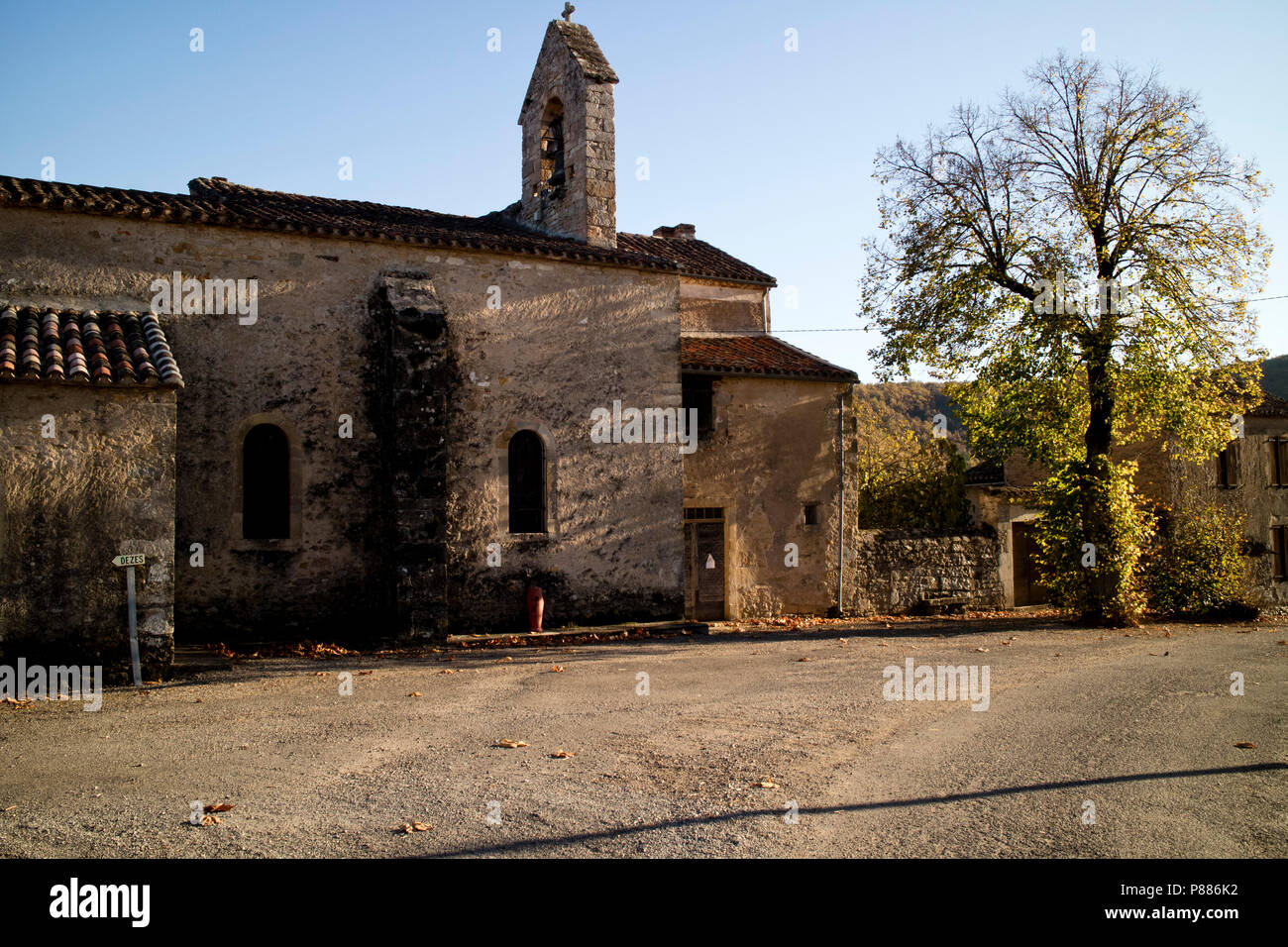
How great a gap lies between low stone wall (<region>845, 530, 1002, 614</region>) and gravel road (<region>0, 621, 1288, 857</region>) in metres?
8.62

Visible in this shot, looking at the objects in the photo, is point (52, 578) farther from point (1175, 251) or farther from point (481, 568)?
point (1175, 251)

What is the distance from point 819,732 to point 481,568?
8.52 meters

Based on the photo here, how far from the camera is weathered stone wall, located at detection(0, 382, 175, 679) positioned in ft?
33.7

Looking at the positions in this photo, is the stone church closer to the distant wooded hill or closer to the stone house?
the stone house

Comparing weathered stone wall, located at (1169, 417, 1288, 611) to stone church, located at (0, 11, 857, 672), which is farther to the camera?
weathered stone wall, located at (1169, 417, 1288, 611)

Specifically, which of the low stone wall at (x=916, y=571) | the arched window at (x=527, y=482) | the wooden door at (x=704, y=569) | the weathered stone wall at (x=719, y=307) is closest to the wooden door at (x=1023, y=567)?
the low stone wall at (x=916, y=571)

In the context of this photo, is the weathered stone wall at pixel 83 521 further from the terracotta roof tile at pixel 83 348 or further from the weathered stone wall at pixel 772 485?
the weathered stone wall at pixel 772 485

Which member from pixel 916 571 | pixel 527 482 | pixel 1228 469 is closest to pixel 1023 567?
pixel 916 571

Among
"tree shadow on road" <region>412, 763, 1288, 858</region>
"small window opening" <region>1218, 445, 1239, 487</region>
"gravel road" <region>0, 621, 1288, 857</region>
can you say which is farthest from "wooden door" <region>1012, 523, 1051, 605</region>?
"tree shadow on road" <region>412, 763, 1288, 858</region>

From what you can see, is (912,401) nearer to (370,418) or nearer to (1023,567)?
(1023,567)

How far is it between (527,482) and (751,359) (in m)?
6.08

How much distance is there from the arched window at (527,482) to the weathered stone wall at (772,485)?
3.53 meters

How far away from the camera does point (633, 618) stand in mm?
16953
